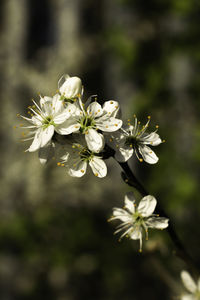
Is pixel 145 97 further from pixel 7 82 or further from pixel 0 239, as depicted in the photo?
pixel 0 239

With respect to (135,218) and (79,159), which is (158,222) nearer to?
(135,218)

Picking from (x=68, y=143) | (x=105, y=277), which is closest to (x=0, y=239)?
(x=105, y=277)

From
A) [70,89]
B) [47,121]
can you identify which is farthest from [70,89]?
[47,121]

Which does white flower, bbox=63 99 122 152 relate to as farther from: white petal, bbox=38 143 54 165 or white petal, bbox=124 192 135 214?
white petal, bbox=124 192 135 214

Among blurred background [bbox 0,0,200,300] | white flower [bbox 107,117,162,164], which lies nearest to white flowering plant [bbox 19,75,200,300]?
white flower [bbox 107,117,162,164]

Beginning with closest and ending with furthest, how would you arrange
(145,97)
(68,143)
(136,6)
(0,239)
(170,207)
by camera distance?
(68,143) < (170,207) < (0,239) < (145,97) < (136,6)

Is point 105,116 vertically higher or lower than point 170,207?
higher
